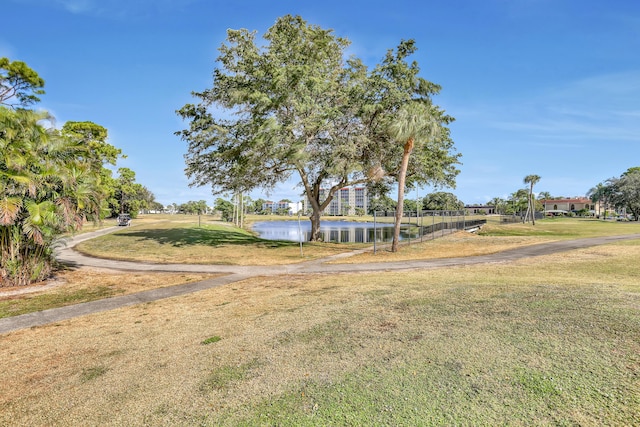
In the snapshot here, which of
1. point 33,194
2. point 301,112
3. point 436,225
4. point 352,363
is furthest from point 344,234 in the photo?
point 352,363

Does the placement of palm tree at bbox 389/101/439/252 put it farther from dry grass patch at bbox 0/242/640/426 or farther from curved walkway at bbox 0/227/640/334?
dry grass patch at bbox 0/242/640/426

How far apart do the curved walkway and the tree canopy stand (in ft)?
24.7

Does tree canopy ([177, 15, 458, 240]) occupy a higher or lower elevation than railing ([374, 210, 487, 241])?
higher

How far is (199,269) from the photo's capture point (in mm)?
15461

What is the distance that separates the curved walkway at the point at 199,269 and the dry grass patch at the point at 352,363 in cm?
112

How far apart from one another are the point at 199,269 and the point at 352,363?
1244 cm

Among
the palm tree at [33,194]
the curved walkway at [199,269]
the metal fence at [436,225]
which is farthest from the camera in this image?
the metal fence at [436,225]

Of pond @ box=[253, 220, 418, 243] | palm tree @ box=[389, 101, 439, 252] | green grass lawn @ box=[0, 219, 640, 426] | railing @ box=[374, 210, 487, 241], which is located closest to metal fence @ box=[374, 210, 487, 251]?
railing @ box=[374, 210, 487, 241]

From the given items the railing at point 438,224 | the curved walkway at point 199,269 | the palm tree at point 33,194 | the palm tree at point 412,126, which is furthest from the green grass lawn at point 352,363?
the railing at point 438,224

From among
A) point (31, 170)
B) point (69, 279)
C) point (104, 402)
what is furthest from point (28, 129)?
point (104, 402)

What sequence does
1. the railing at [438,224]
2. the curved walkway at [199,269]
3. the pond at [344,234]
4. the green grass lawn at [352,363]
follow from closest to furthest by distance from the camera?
the green grass lawn at [352,363], the curved walkway at [199,269], the railing at [438,224], the pond at [344,234]

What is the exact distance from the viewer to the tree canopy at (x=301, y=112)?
20312mm

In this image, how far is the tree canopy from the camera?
66.6 ft

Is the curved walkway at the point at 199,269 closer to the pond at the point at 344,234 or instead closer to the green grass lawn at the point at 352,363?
the green grass lawn at the point at 352,363
